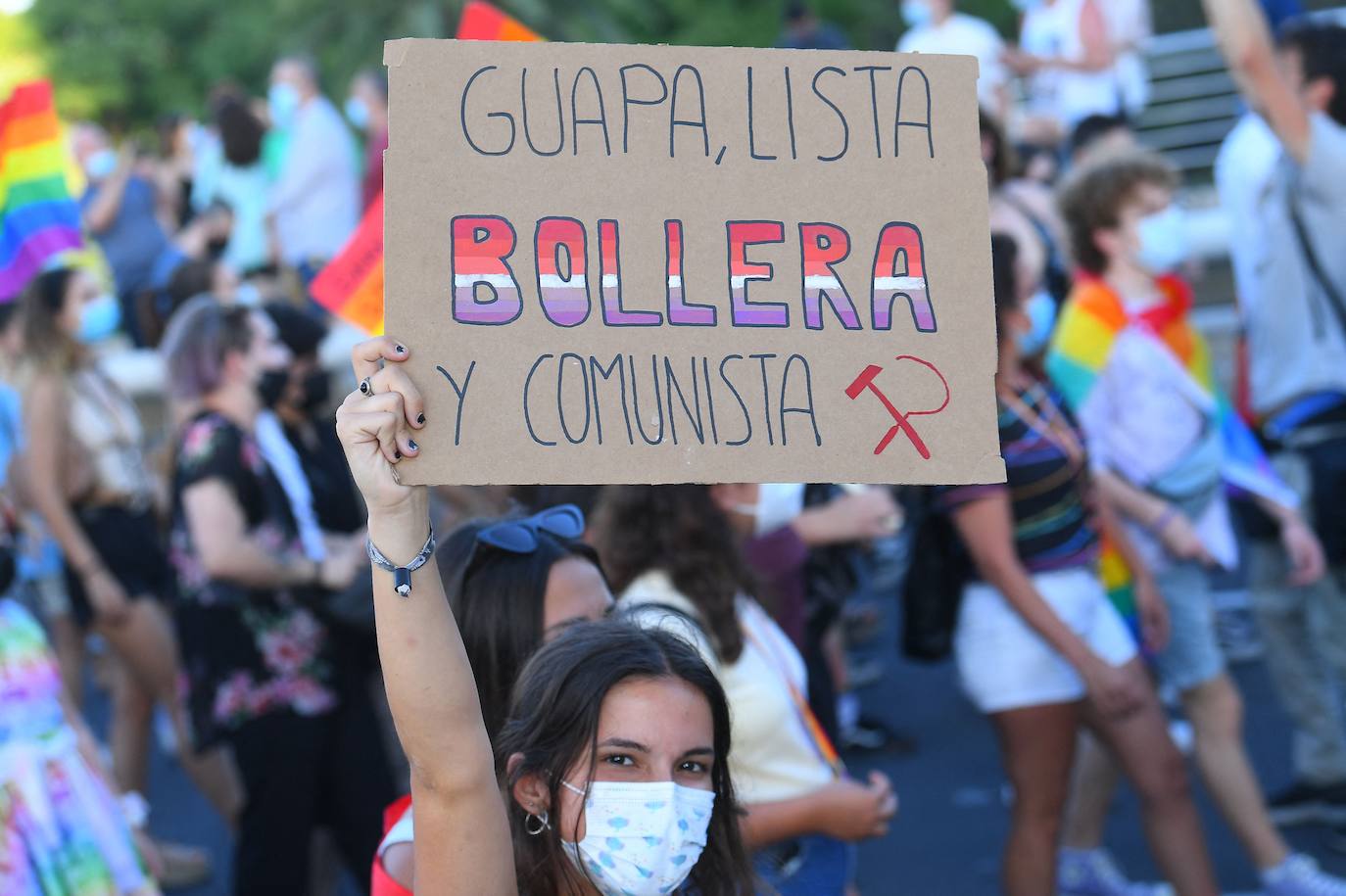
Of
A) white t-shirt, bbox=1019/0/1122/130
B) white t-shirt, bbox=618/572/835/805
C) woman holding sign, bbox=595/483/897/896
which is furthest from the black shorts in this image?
white t-shirt, bbox=1019/0/1122/130

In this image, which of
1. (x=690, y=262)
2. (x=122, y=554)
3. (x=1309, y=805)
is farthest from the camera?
(x=122, y=554)

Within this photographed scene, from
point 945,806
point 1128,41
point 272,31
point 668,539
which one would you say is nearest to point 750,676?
point 668,539

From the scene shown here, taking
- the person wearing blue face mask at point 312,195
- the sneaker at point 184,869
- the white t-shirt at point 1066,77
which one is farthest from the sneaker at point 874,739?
the person wearing blue face mask at point 312,195

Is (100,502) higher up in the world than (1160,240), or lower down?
lower down

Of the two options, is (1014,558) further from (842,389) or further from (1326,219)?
(842,389)

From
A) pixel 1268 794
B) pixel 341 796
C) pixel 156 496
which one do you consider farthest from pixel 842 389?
pixel 156 496

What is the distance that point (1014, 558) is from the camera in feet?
13.3

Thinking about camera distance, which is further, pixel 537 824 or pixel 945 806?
pixel 945 806

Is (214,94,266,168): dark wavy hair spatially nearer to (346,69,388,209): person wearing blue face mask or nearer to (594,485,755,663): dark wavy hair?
(346,69,388,209): person wearing blue face mask

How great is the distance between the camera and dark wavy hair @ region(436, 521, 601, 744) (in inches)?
104

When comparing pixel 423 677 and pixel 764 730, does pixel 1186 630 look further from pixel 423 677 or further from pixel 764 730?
pixel 423 677

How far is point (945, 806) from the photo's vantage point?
18.3 feet

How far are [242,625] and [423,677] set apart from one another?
2.71 metres

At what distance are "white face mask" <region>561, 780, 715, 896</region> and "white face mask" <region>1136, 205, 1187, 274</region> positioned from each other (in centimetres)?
303
